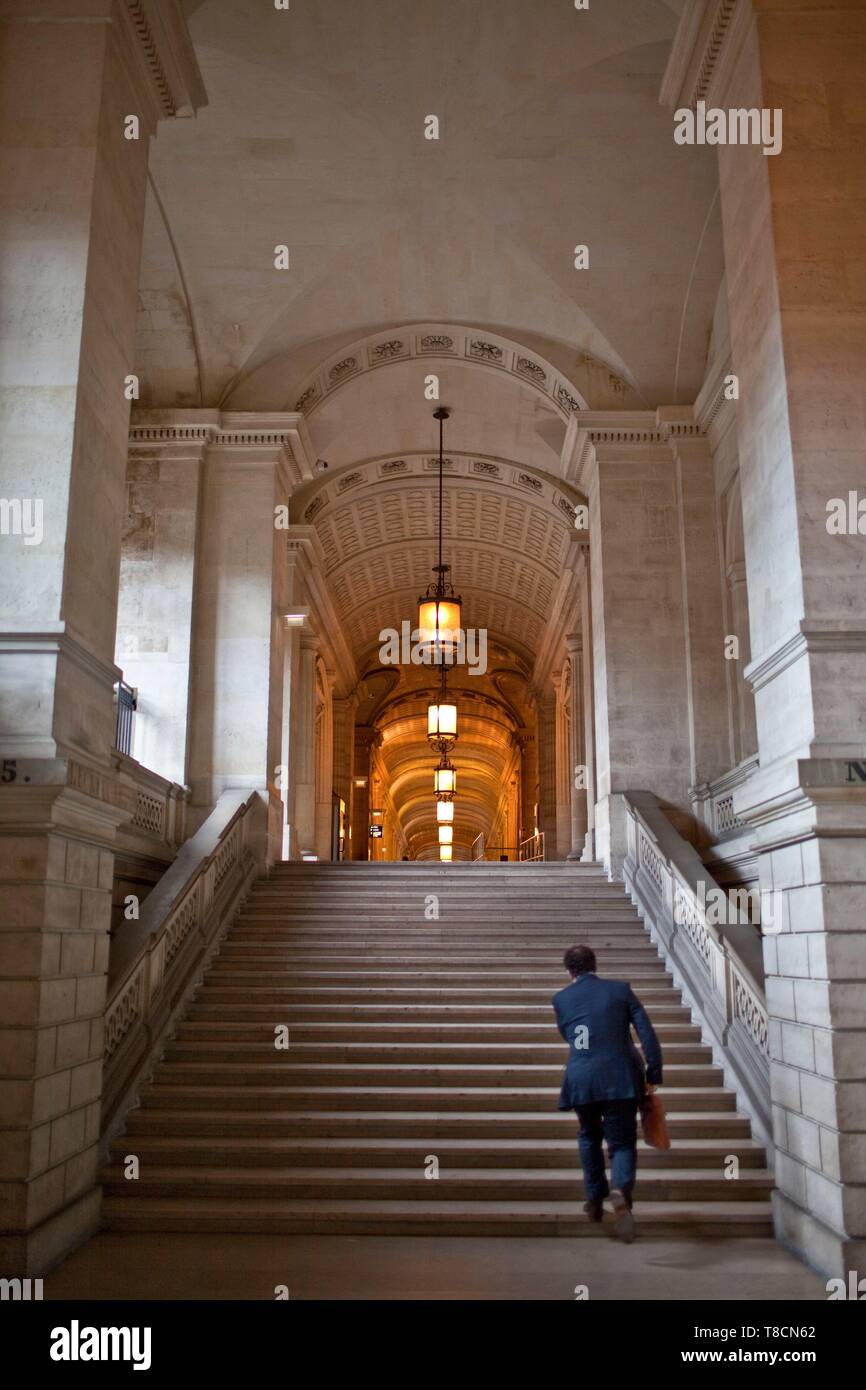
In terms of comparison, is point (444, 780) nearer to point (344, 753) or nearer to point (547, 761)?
point (547, 761)

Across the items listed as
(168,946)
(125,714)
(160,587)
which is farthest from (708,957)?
(160,587)

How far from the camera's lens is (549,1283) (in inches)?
214

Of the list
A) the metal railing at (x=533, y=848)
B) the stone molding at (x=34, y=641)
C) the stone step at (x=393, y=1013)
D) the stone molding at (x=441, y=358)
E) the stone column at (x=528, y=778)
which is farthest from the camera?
the stone column at (x=528, y=778)

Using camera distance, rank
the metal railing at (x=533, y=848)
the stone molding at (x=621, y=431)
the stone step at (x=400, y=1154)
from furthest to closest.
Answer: the metal railing at (x=533, y=848), the stone molding at (x=621, y=431), the stone step at (x=400, y=1154)

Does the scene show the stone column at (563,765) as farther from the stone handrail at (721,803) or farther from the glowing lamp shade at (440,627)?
the stone handrail at (721,803)

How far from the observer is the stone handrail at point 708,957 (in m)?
7.62

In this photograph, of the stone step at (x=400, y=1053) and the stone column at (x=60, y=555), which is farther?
the stone step at (x=400, y=1053)

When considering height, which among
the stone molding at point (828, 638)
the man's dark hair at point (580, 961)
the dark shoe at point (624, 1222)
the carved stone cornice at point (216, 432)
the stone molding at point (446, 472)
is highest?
the stone molding at point (446, 472)

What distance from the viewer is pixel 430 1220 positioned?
650cm

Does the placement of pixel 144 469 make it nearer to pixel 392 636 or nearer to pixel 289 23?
pixel 289 23

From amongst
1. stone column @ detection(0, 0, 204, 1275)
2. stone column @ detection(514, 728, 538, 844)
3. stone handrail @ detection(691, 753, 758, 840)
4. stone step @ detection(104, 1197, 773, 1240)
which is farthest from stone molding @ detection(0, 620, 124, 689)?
stone column @ detection(514, 728, 538, 844)

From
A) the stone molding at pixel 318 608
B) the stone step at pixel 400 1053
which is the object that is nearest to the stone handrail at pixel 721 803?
the stone step at pixel 400 1053

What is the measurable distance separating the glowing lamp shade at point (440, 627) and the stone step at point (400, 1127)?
9430 millimetres
